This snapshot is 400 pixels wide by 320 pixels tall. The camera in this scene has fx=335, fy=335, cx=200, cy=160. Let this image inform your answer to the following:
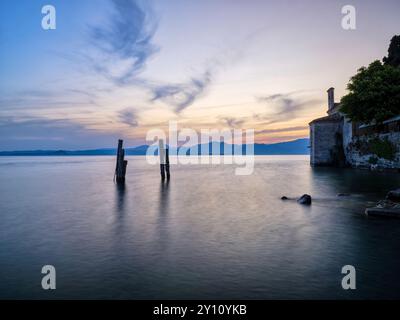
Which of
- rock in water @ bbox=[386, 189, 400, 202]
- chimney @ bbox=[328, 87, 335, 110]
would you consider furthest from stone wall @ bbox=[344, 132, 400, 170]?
rock in water @ bbox=[386, 189, 400, 202]

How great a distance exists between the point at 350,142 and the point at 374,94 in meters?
10.6

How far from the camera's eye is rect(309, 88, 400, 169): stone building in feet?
101

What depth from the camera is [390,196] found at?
1472cm

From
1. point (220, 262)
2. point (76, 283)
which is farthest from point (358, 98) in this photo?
point (76, 283)

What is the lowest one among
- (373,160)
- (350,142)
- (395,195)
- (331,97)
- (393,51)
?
(395,195)

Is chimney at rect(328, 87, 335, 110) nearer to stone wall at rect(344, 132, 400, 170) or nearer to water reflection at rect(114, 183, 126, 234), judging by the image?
stone wall at rect(344, 132, 400, 170)

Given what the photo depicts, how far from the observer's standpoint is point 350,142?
40500 mm

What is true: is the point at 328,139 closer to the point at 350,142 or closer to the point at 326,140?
the point at 326,140

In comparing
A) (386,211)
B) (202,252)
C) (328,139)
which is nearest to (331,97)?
(328,139)

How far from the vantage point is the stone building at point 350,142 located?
101ft

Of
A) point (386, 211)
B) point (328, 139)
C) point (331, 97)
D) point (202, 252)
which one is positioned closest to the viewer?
point (202, 252)

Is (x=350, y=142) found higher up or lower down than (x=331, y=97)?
lower down

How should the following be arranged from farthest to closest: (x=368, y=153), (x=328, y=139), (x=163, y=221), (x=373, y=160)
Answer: (x=328, y=139) < (x=368, y=153) < (x=373, y=160) < (x=163, y=221)
